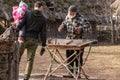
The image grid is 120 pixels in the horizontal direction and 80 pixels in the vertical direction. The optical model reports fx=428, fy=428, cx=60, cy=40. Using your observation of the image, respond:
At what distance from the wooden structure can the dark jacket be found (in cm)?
306

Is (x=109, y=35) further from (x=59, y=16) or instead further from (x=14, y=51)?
(x=14, y=51)

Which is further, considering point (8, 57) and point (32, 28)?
point (32, 28)

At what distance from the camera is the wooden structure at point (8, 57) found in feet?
21.4

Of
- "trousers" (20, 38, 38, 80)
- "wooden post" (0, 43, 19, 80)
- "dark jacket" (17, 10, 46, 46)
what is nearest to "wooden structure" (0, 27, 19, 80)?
"wooden post" (0, 43, 19, 80)

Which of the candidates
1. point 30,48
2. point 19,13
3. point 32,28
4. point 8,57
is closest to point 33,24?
point 32,28

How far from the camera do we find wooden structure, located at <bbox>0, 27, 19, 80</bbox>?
6520 millimetres

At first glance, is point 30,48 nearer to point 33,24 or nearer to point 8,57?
point 33,24

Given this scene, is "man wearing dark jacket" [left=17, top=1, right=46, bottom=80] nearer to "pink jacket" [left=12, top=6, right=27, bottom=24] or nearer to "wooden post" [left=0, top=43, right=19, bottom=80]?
"pink jacket" [left=12, top=6, right=27, bottom=24]

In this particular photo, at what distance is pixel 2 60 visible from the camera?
6.53 metres

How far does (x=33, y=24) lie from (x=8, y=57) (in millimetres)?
3280

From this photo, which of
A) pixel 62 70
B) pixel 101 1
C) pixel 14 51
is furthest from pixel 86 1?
pixel 14 51

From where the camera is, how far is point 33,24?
9812mm

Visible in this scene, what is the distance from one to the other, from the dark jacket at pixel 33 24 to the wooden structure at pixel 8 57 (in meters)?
3.06

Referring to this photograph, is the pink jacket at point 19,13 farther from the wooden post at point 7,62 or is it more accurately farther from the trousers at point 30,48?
the wooden post at point 7,62
